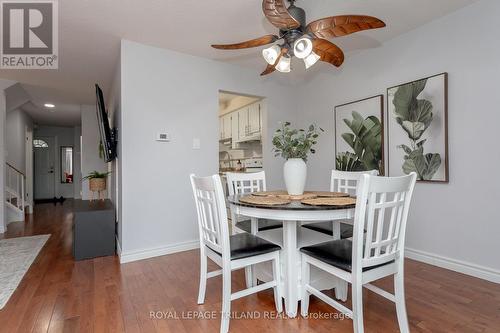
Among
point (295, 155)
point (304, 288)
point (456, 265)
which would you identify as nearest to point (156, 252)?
point (304, 288)

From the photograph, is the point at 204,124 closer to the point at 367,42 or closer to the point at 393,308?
the point at 367,42

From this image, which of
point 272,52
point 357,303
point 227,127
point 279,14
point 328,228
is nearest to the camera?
point 357,303

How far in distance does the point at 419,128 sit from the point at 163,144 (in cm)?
286

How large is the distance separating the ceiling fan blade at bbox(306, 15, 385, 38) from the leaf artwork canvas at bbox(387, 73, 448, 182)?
1.29m

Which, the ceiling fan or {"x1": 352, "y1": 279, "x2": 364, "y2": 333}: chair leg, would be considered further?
the ceiling fan

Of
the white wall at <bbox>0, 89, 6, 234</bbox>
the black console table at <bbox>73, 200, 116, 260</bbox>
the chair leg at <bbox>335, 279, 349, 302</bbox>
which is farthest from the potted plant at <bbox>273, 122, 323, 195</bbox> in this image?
the white wall at <bbox>0, 89, 6, 234</bbox>

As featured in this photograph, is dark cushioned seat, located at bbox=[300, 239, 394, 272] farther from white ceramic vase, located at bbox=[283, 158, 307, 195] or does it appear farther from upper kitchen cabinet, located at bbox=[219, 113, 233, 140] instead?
upper kitchen cabinet, located at bbox=[219, 113, 233, 140]

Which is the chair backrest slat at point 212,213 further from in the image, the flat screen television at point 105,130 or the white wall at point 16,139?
the white wall at point 16,139

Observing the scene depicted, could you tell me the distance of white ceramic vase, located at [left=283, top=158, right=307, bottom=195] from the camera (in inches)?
83.5

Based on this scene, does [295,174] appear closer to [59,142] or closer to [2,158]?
[2,158]

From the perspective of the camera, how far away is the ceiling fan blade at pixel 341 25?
1719 millimetres

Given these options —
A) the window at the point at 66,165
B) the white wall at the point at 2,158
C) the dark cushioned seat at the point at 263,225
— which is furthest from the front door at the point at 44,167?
the dark cushioned seat at the point at 263,225

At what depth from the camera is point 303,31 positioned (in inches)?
78.5

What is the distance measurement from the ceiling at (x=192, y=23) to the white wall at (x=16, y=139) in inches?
117
